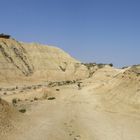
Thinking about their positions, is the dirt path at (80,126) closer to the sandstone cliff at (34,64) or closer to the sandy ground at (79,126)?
the sandy ground at (79,126)

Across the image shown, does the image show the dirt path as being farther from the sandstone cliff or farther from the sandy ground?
the sandstone cliff

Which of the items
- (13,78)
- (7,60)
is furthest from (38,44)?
(13,78)

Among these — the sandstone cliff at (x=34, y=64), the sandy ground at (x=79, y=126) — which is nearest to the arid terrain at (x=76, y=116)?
the sandy ground at (x=79, y=126)

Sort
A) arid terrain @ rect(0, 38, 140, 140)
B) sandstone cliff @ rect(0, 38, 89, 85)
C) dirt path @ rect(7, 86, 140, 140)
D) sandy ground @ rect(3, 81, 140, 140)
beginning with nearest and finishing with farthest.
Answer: sandy ground @ rect(3, 81, 140, 140)
dirt path @ rect(7, 86, 140, 140)
arid terrain @ rect(0, 38, 140, 140)
sandstone cliff @ rect(0, 38, 89, 85)

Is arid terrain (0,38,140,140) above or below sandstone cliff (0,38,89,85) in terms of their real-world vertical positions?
below

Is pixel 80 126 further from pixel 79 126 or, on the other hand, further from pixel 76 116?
pixel 76 116

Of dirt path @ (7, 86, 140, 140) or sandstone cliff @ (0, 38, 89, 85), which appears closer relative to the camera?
dirt path @ (7, 86, 140, 140)

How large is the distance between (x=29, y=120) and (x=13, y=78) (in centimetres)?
6198

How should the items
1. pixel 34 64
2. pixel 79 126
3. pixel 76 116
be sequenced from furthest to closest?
pixel 34 64
pixel 76 116
pixel 79 126

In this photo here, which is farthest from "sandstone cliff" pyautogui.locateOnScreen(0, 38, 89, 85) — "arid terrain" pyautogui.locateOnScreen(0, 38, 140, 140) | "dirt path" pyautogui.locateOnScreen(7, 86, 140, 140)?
"dirt path" pyautogui.locateOnScreen(7, 86, 140, 140)

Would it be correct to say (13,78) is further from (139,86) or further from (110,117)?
(110,117)

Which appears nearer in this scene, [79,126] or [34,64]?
[79,126]

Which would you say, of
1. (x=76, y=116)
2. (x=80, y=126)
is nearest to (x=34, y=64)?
(x=76, y=116)

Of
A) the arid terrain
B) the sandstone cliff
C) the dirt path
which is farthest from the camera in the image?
the sandstone cliff
